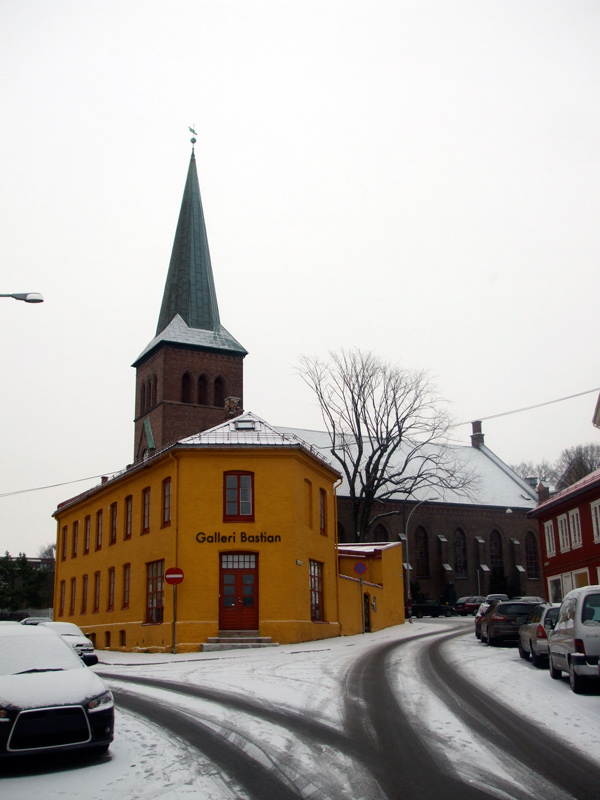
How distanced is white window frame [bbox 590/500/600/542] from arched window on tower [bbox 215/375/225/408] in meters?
31.1

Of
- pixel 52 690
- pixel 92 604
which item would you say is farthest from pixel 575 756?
pixel 92 604

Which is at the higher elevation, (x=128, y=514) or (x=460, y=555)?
(x=128, y=514)

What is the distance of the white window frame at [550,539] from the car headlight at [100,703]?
32986mm

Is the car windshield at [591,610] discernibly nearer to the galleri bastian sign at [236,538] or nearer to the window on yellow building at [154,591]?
the galleri bastian sign at [236,538]

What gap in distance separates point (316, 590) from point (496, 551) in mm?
41861

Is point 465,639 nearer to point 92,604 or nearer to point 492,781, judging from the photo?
point 92,604

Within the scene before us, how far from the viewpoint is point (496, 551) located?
69.4 metres

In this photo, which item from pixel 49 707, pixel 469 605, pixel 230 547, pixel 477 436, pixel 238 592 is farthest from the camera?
pixel 477 436

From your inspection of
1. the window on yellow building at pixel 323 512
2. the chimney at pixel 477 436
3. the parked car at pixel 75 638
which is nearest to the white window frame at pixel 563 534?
the window on yellow building at pixel 323 512

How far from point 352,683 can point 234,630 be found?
13585mm

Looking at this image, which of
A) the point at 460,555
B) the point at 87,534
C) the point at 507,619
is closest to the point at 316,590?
the point at 507,619

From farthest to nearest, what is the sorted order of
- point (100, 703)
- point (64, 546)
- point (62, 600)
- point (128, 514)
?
point (64, 546) < point (62, 600) < point (128, 514) < point (100, 703)

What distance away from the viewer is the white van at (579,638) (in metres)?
13.0

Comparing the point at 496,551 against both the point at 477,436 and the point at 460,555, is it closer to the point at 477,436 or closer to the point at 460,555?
the point at 460,555
